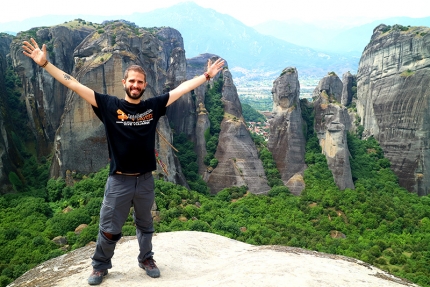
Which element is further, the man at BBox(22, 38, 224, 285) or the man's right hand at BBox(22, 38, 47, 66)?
the man at BBox(22, 38, 224, 285)

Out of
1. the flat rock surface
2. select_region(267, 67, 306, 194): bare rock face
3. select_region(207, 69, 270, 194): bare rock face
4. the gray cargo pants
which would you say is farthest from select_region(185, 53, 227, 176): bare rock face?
the gray cargo pants

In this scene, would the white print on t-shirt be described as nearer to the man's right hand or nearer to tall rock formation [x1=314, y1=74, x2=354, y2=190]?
the man's right hand

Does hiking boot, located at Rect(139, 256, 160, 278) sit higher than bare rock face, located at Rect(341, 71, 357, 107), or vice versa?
bare rock face, located at Rect(341, 71, 357, 107)

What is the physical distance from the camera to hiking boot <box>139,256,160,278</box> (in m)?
5.77

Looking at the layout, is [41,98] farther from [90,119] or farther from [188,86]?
[188,86]

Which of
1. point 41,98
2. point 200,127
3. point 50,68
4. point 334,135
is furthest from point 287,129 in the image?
point 50,68

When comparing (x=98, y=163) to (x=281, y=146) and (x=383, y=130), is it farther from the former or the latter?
(x=383, y=130)

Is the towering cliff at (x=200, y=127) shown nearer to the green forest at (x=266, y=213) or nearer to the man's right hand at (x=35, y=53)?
the green forest at (x=266, y=213)

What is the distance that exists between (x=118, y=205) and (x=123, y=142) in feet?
3.09

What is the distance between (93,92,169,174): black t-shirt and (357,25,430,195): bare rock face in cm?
3309

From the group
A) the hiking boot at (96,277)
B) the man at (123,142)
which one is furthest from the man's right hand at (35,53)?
the hiking boot at (96,277)

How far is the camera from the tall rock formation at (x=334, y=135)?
31.4m

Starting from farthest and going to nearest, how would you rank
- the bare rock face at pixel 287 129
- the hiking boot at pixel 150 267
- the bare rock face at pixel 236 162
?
the bare rock face at pixel 287 129 < the bare rock face at pixel 236 162 < the hiking boot at pixel 150 267

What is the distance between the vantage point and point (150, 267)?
5.86 meters
